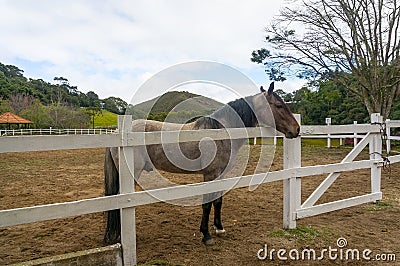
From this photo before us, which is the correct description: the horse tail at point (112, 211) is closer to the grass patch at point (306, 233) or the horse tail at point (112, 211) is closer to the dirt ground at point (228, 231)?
the dirt ground at point (228, 231)

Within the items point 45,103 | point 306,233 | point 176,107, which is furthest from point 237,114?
point 45,103

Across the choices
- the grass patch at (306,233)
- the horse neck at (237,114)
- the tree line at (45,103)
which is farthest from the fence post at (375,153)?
the tree line at (45,103)

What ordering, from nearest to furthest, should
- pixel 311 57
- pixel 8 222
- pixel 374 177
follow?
pixel 8 222 < pixel 374 177 < pixel 311 57

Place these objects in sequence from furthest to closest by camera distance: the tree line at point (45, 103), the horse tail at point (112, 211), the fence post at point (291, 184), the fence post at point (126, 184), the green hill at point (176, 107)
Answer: the tree line at point (45, 103) → the fence post at point (291, 184) → the horse tail at point (112, 211) → the green hill at point (176, 107) → the fence post at point (126, 184)

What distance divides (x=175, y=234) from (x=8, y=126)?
33540 mm

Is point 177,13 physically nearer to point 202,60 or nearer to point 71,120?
point 202,60

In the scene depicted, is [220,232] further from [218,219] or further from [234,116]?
[234,116]

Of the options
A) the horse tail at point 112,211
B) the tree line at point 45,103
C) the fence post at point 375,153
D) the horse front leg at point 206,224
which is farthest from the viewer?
the tree line at point 45,103

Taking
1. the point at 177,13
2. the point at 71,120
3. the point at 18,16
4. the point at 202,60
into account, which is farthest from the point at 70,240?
the point at 71,120

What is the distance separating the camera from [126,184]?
228 cm

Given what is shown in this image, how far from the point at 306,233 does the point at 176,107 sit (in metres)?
2.05

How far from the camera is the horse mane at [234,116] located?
319 centimetres

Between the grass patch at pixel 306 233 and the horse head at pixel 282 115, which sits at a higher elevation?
the horse head at pixel 282 115

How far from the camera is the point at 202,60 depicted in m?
2.67
